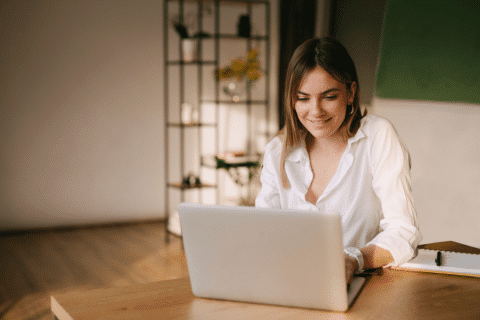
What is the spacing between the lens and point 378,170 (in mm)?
1486

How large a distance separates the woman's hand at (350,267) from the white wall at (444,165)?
7.54ft

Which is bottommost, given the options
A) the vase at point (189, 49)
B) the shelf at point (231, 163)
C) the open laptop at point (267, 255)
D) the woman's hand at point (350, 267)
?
the shelf at point (231, 163)

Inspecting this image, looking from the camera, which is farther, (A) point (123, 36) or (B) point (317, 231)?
(A) point (123, 36)

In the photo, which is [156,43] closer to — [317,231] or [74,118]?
[74,118]

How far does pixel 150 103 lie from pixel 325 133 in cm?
369

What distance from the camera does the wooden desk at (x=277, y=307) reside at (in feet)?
3.33

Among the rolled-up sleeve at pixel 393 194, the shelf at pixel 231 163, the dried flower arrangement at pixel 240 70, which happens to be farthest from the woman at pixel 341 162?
the dried flower arrangement at pixel 240 70

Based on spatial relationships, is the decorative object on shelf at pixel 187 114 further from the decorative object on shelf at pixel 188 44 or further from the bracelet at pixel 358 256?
the bracelet at pixel 358 256

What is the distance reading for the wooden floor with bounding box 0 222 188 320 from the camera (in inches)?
121

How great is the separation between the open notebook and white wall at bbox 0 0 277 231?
394 centimetres

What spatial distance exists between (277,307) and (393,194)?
0.55 meters

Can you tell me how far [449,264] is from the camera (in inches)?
51.9

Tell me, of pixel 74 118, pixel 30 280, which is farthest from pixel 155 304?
pixel 74 118

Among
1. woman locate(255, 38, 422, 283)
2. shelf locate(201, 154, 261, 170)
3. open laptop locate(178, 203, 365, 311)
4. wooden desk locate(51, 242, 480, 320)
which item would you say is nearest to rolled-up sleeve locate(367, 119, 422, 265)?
woman locate(255, 38, 422, 283)
